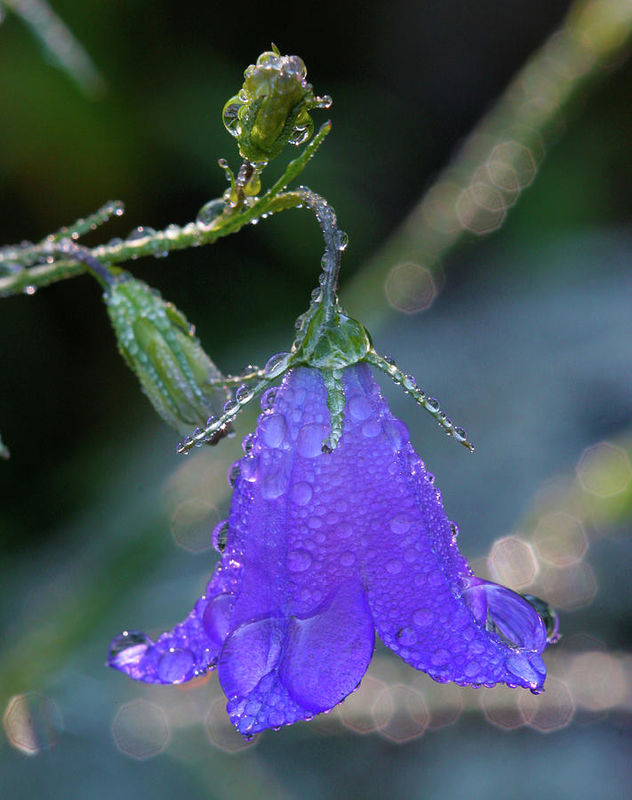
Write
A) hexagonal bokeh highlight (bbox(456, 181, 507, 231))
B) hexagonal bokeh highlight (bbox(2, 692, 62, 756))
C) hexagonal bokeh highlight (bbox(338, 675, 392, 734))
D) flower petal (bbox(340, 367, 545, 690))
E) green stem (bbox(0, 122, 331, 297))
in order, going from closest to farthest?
flower petal (bbox(340, 367, 545, 690)), green stem (bbox(0, 122, 331, 297)), hexagonal bokeh highlight (bbox(2, 692, 62, 756)), hexagonal bokeh highlight (bbox(338, 675, 392, 734)), hexagonal bokeh highlight (bbox(456, 181, 507, 231))

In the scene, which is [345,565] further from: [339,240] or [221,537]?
[339,240]

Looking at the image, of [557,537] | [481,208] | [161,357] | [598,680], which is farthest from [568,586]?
[161,357]

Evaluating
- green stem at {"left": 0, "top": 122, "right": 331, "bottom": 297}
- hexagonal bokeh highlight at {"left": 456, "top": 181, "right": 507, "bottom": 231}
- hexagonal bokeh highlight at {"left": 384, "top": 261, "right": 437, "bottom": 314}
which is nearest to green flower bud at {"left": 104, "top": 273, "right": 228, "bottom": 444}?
green stem at {"left": 0, "top": 122, "right": 331, "bottom": 297}

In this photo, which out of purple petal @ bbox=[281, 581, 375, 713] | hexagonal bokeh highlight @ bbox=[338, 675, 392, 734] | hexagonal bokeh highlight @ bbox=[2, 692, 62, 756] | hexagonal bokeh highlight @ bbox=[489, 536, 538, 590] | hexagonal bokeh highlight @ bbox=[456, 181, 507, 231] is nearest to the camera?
purple petal @ bbox=[281, 581, 375, 713]

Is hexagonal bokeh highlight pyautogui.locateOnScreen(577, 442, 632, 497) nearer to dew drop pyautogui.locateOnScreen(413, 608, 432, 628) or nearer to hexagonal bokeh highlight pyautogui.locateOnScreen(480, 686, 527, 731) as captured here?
hexagonal bokeh highlight pyautogui.locateOnScreen(480, 686, 527, 731)

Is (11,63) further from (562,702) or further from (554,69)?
(562,702)

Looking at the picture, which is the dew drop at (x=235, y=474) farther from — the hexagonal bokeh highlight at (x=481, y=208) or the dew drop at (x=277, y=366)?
the hexagonal bokeh highlight at (x=481, y=208)
